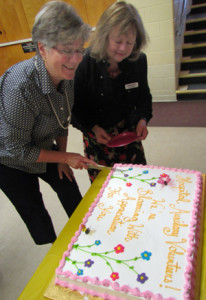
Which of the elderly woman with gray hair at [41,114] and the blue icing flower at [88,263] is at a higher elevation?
the elderly woman with gray hair at [41,114]

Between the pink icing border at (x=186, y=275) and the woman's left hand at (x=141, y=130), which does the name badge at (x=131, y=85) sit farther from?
the pink icing border at (x=186, y=275)

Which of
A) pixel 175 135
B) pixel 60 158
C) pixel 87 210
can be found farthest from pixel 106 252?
pixel 175 135

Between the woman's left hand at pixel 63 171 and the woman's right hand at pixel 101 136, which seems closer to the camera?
the woman's left hand at pixel 63 171

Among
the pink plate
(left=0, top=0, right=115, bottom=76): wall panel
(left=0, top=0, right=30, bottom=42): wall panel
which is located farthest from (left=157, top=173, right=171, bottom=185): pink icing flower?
(left=0, top=0, right=30, bottom=42): wall panel

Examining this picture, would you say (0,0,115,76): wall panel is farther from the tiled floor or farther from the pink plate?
the pink plate

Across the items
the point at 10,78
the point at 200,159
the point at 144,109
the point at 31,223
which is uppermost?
the point at 10,78

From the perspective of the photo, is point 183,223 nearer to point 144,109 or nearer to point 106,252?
point 106,252

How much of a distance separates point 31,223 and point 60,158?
17.1 inches

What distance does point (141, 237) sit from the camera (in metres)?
0.87

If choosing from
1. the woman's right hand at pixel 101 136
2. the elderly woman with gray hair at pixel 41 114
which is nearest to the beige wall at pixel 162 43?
the woman's right hand at pixel 101 136

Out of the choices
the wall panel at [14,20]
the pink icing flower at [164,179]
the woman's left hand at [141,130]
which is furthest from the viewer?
the wall panel at [14,20]

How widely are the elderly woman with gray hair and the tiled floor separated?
0.55m

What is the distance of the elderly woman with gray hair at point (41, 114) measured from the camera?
0.86m

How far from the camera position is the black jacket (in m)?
1.34
